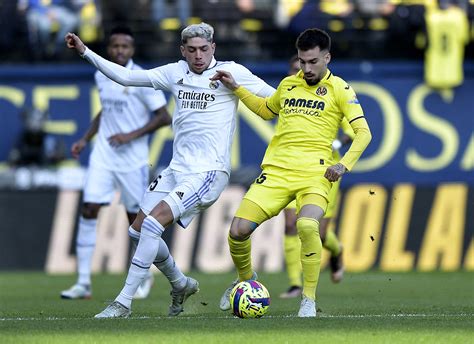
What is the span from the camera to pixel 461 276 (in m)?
16.4

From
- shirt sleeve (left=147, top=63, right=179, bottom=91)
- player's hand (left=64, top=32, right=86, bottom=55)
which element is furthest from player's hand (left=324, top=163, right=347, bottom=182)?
player's hand (left=64, top=32, right=86, bottom=55)

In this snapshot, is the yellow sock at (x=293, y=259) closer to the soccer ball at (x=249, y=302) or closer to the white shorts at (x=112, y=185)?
the white shorts at (x=112, y=185)

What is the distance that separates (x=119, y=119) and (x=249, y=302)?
4.05 m

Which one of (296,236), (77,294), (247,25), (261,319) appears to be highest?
(247,25)

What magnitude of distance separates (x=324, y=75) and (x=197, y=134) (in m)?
1.10

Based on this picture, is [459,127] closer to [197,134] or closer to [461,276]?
[461,276]

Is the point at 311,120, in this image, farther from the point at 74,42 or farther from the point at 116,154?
the point at 116,154

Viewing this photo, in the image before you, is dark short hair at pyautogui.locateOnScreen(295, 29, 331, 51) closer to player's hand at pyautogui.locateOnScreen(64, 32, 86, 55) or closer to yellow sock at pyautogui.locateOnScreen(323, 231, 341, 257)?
player's hand at pyautogui.locateOnScreen(64, 32, 86, 55)

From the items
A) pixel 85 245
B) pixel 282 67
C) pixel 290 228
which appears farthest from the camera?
pixel 282 67

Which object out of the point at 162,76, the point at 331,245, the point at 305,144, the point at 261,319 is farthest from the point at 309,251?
the point at 331,245

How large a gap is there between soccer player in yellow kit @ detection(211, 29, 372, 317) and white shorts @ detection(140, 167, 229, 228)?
0.28 meters

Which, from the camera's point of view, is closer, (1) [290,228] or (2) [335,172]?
(2) [335,172]

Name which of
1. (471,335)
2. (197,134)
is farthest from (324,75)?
(471,335)

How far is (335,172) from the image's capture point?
9.16 metres
